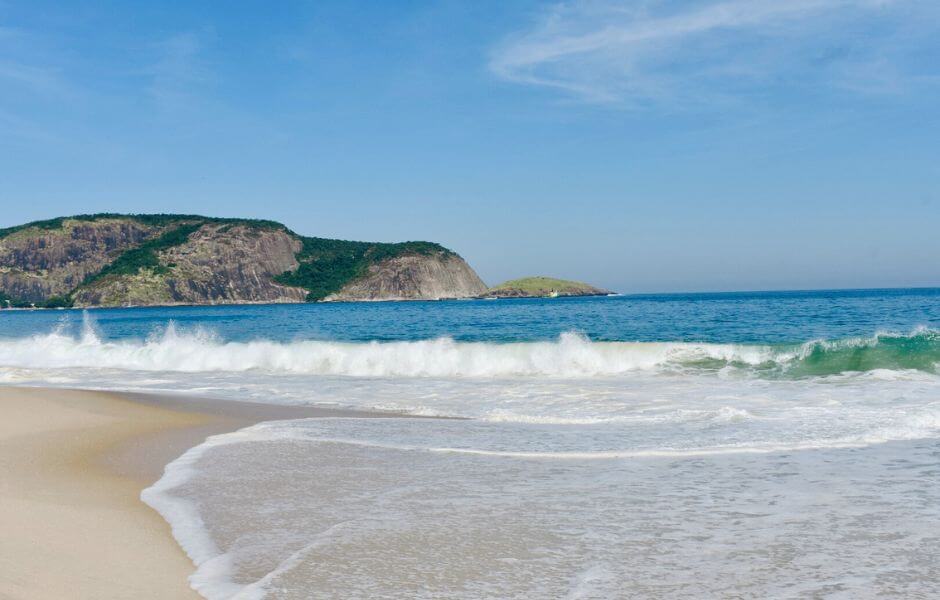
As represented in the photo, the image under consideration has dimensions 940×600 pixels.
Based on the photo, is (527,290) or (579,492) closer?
(579,492)

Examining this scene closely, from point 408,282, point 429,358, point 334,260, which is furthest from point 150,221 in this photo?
point 429,358

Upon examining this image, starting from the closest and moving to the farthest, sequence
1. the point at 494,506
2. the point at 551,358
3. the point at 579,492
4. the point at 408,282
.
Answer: the point at 494,506
the point at 579,492
the point at 551,358
the point at 408,282

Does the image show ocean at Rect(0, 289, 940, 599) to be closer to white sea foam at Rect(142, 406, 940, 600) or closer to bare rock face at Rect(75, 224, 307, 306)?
white sea foam at Rect(142, 406, 940, 600)

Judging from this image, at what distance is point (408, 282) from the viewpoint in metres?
163

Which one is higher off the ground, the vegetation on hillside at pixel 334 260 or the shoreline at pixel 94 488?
the vegetation on hillside at pixel 334 260

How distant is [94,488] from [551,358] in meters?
16.0

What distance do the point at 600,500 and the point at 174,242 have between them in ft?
568

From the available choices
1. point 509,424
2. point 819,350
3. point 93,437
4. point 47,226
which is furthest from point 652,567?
point 47,226

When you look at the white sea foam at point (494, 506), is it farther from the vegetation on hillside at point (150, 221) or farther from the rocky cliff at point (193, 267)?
the vegetation on hillside at point (150, 221)

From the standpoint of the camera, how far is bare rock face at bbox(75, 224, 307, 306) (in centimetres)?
14750

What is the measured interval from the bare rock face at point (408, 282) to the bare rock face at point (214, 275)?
41.4ft

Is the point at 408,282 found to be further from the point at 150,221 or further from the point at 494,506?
the point at 494,506

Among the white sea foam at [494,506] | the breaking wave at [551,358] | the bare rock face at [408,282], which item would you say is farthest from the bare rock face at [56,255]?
the white sea foam at [494,506]

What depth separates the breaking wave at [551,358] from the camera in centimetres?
1959
